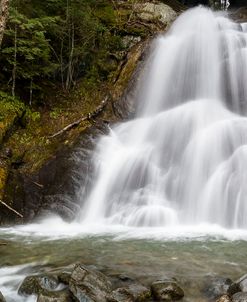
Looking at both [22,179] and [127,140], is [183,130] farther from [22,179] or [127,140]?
[22,179]

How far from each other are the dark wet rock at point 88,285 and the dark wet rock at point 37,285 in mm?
370

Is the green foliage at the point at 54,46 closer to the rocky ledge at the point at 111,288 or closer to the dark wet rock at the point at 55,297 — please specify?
the rocky ledge at the point at 111,288

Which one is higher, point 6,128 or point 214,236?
point 6,128

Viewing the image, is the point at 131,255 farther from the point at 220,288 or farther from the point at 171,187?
the point at 171,187

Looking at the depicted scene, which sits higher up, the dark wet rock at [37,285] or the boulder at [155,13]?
the boulder at [155,13]

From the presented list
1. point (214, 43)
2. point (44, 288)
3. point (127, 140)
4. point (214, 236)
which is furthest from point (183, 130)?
point (44, 288)

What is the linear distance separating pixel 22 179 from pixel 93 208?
1.96 meters

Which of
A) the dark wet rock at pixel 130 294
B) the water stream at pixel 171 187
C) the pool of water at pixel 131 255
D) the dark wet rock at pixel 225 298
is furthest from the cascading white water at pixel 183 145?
the dark wet rock at pixel 225 298

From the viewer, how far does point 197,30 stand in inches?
692

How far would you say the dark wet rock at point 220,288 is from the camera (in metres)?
5.24

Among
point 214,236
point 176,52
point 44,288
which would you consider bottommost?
point 44,288

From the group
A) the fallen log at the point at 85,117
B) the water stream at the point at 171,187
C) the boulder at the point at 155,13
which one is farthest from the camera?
the boulder at the point at 155,13

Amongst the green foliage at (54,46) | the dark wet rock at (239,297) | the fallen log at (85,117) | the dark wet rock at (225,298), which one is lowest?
the dark wet rock at (225,298)

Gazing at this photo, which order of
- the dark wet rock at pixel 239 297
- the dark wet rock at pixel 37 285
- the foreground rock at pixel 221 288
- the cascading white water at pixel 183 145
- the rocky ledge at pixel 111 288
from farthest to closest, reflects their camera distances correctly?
1. the cascading white water at pixel 183 145
2. the dark wet rock at pixel 37 285
3. the foreground rock at pixel 221 288
4. the rocky ledge at pixel 111 288
5. the dark wet rock at pixel 239 297
